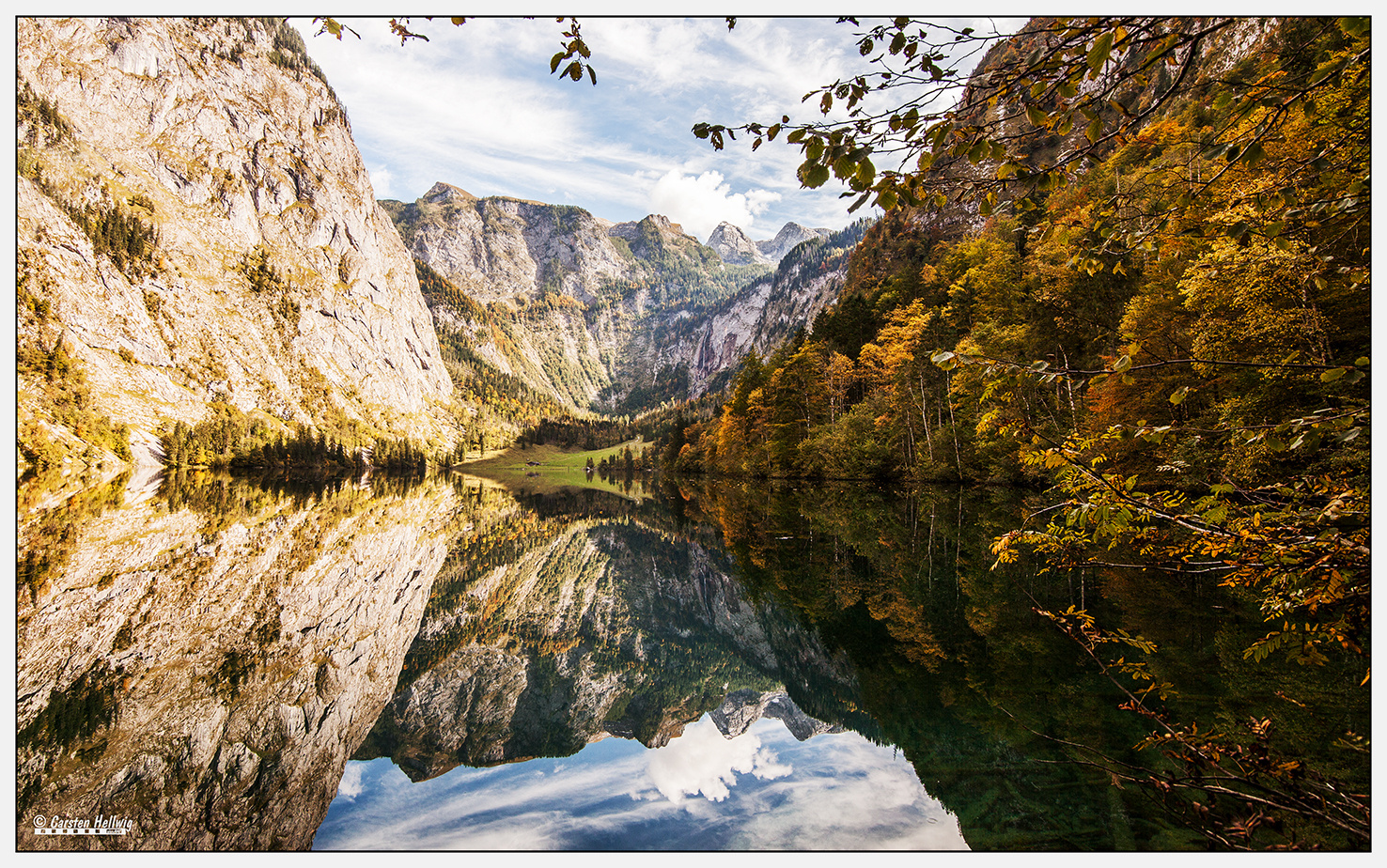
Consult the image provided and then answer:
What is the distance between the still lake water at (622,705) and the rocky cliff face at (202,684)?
44mm

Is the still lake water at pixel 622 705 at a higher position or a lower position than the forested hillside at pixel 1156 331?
lower

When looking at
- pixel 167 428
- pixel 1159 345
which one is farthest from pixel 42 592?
pixel 167 428

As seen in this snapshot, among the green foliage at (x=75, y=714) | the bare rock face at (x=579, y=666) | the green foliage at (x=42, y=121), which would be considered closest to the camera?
the green foliage at (x=75, y=714)

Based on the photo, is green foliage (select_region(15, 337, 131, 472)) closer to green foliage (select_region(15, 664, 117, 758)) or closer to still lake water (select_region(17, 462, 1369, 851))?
still lake water (select_region(17, 462, 1369, 851))

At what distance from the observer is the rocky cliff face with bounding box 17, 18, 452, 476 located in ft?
330

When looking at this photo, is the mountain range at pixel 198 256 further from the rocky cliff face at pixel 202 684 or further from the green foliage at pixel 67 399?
the rocky cliff face at pixel 202 684

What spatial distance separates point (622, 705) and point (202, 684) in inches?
228

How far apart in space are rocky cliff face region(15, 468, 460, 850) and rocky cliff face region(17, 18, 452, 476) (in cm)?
9674

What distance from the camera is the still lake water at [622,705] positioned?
4.87 m

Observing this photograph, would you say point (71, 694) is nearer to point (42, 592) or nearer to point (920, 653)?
point (42, 592)

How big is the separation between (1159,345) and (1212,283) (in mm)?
4392

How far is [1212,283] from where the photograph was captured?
1347cm

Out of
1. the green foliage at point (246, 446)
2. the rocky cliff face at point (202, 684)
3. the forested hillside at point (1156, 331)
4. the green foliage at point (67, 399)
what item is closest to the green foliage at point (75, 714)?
the rocky cliff face at point (202, 684)

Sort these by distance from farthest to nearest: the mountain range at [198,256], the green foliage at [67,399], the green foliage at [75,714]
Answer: the mountain range at [198,256] < the green foliage at [67,399] < the green foliage at [75,714]
